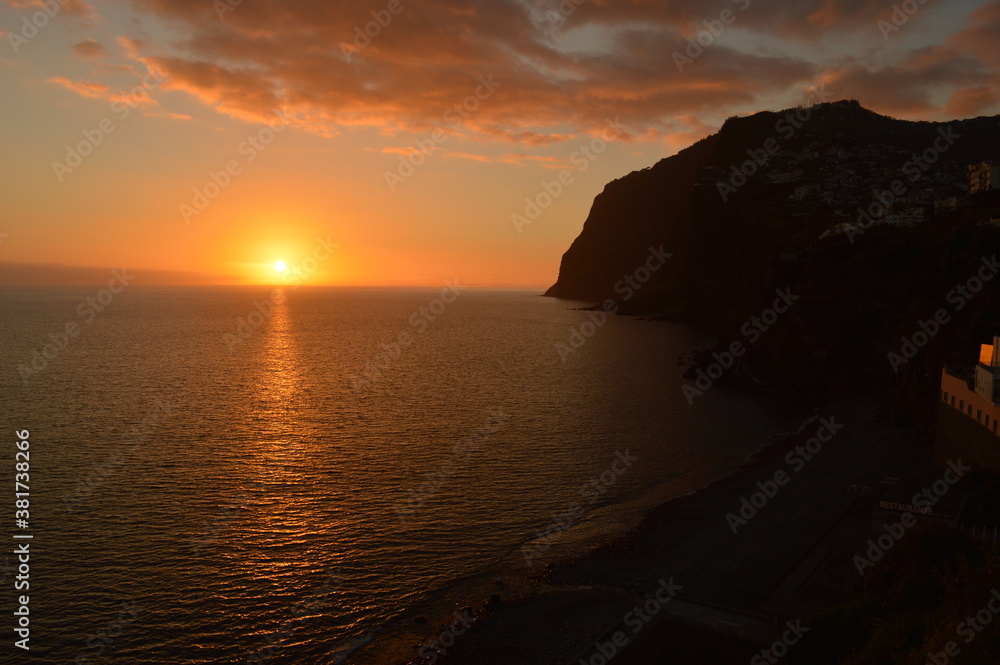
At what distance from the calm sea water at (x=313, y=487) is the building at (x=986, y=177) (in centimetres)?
5718

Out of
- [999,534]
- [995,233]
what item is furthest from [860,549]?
[995,233]

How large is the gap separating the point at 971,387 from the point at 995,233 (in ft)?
110

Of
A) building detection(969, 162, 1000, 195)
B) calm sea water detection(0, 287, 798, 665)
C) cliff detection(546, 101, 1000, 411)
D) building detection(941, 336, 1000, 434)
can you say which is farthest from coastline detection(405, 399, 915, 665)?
building detection(969, 162, 1000, 195)

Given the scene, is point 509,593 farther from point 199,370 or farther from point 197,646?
point 199,370

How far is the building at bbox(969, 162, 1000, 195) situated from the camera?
95688 mm

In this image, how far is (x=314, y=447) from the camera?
51.3 meters

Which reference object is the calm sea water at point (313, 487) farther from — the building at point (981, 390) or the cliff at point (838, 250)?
the building at point (981, 390)

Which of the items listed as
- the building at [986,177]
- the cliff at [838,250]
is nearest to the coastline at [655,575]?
the cliff at [838,250]

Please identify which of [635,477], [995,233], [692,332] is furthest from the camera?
[692,332]

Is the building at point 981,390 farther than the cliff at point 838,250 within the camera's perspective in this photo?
No

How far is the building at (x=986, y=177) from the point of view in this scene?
314 feet

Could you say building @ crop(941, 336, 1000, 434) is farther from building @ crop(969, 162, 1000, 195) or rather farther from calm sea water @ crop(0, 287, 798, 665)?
building @ crop(969, 162, 1000, 195)

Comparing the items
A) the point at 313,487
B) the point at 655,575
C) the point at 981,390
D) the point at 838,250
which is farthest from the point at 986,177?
the point at 313,487

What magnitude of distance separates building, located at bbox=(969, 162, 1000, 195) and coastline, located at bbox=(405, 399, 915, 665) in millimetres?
75219
